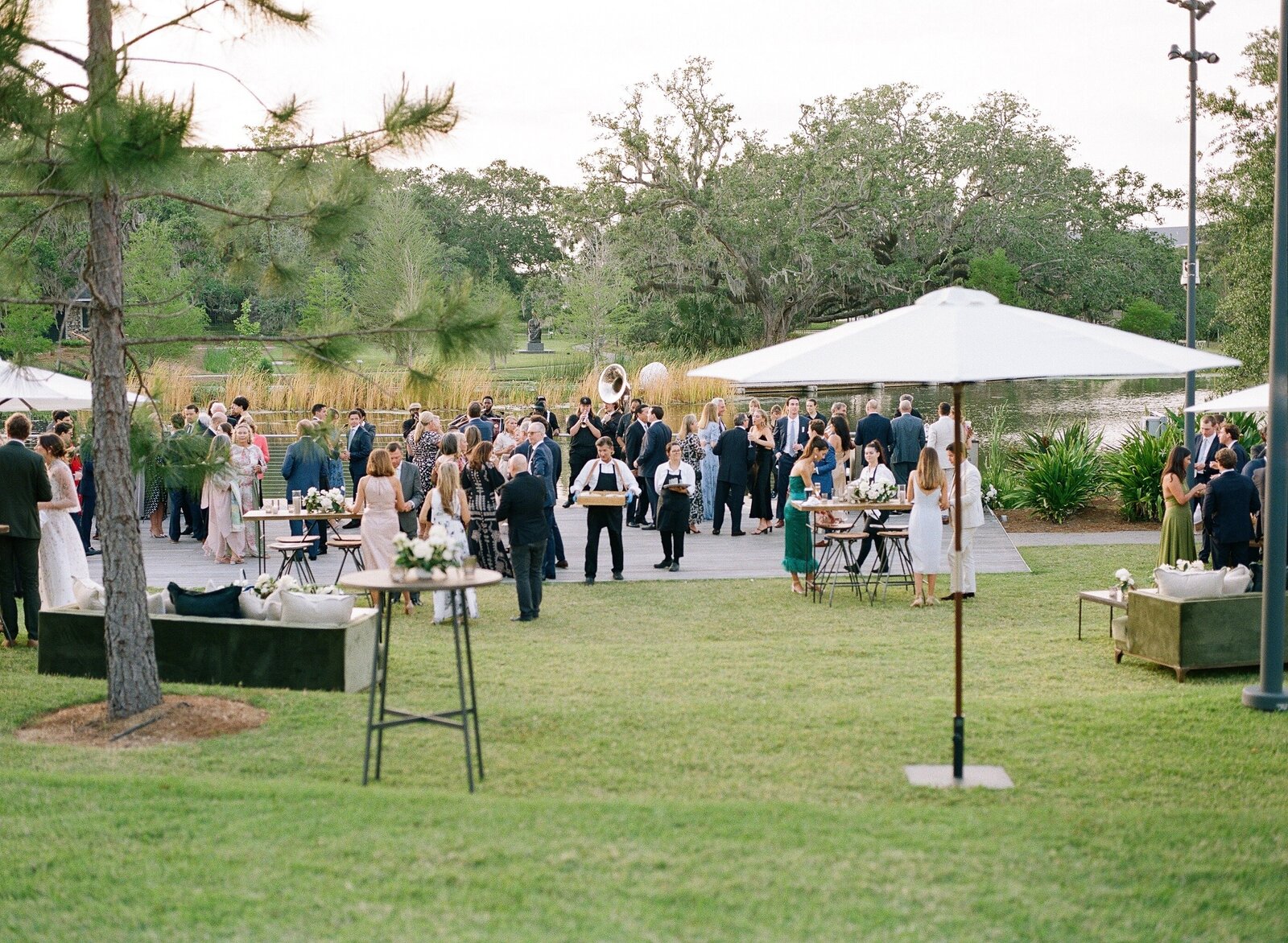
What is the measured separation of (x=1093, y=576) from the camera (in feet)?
50.2

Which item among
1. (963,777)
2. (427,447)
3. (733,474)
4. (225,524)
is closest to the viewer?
(963,777)

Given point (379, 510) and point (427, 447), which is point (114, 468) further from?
point (427, 447)

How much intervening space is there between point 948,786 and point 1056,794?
562 millimetres

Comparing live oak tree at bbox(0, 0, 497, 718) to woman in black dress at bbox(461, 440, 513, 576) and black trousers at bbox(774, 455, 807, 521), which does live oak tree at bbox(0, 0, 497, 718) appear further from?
black trousers at bbox(774, 455, 807, 521)

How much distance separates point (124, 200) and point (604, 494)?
24.5 ft

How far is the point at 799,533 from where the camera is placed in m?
14.5

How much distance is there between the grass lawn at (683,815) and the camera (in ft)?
16.6

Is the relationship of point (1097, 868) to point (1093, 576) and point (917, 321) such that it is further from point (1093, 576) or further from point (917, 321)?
point (1093, 576)

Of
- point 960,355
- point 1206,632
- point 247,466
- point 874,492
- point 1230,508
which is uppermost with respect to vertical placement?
point 960,355

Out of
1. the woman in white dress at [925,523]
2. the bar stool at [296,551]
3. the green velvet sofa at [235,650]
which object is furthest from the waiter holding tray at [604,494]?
the green velvet sofa at [235,650]

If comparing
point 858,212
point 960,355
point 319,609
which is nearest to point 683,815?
point 960,355

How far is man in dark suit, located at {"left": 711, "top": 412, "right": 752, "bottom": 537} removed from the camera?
18875 millimetres

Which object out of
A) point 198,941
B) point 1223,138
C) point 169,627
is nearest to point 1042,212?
point 1223,138

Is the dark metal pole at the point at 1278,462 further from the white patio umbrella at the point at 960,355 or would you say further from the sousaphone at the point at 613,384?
the sousaphone at the point at 613,384
